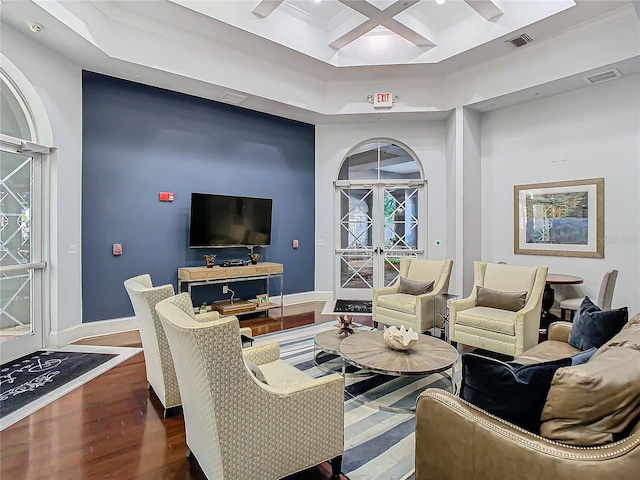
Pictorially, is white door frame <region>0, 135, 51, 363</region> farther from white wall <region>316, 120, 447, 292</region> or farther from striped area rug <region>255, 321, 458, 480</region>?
white wall <region>316, 120, 447, 292</region>

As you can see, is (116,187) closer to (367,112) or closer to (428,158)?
(367,112)

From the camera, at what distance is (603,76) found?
471 centimetres

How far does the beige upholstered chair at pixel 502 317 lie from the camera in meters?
3.62

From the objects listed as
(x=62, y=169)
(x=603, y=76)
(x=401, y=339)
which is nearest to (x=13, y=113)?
(x=62, y=169)

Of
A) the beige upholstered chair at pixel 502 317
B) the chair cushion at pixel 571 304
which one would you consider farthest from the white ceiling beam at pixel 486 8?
the chair cushion at pixel 571 304

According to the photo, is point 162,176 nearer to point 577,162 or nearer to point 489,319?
point 489,319

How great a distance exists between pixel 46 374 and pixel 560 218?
678cm

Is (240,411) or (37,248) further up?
(37,248)

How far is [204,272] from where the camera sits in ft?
16.6

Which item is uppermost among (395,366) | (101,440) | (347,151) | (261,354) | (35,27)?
(35,27)

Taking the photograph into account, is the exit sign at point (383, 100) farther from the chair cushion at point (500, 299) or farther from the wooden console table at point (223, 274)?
the chair cushion at point (500, 299)

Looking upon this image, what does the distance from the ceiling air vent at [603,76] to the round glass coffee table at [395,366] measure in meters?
4.34

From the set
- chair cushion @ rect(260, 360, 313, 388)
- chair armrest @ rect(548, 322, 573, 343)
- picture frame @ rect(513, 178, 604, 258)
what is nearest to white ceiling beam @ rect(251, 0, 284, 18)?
chair cushion @ rect(260, 360, 313, 388)

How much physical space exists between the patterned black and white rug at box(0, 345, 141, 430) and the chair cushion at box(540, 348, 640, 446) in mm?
3391
